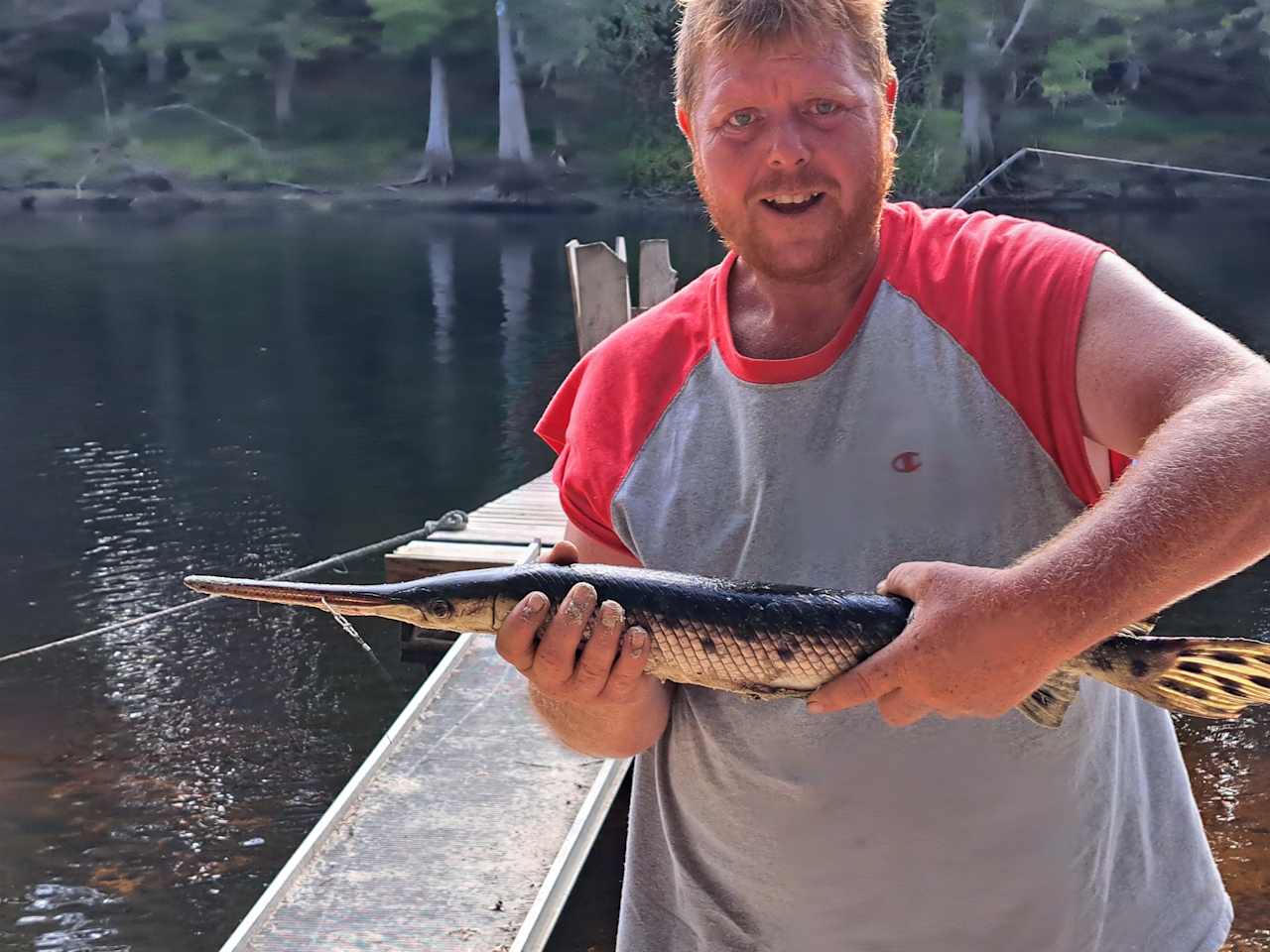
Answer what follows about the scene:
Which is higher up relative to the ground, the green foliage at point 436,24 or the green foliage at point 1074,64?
the green foliage at point 436,24

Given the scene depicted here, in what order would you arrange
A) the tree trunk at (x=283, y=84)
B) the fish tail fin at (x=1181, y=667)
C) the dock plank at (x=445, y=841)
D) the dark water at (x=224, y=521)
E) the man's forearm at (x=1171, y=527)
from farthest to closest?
1. the tree trunk at (x=283, y=84)
2. the dark water at (x=224, y=521)
3. the dock plank at (x=445, y=841)
4. the fish tail fin at (x=1181, y=667)
5. the man's forearm at (x=1171, y=527)

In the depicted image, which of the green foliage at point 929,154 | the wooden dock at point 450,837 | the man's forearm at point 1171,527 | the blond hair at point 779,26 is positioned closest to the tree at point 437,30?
the green foliage at point 929,154

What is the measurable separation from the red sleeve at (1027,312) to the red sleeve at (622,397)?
1.30 ft

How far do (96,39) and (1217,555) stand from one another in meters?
59.6

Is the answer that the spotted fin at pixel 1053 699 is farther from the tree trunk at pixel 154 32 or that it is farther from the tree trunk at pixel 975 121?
the tree trunk at pixel 154 32

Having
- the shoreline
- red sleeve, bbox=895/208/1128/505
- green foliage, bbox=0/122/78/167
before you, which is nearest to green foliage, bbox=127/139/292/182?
the shoreline

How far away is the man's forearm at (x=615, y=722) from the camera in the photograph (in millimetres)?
2426

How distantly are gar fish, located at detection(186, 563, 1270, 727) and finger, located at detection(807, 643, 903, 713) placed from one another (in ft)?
0.19

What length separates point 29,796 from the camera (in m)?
8.47

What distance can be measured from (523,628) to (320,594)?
13.3 inches

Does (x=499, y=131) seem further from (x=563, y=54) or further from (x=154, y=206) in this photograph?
(x=154, y=206)

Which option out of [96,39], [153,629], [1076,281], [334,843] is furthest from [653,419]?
[96,39]

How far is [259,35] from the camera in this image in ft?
182

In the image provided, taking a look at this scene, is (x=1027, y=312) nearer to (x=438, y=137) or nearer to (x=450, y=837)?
(x=450, y=837)
